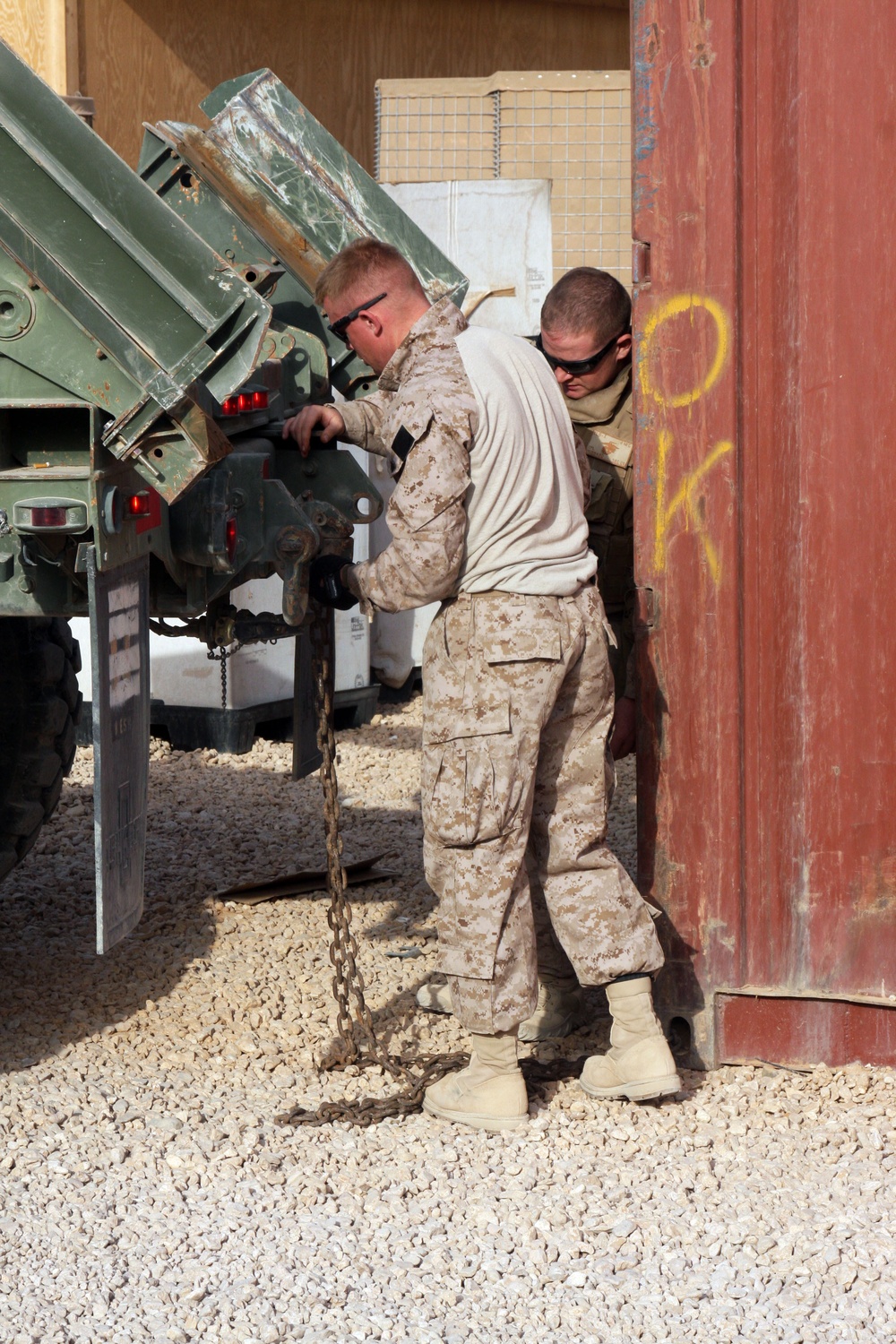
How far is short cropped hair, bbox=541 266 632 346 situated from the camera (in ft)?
13.1

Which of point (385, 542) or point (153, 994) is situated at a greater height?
point (385, 542)

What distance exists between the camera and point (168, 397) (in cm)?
315

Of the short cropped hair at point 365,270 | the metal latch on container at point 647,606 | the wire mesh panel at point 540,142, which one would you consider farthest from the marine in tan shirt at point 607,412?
the wire mesh panel at point 540,142

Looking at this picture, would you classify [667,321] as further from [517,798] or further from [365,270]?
[517,798]

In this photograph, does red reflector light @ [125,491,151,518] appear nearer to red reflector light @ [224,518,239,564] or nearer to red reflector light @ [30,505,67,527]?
red reflector light @ [30,505,67,527]

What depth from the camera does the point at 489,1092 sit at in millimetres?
3463

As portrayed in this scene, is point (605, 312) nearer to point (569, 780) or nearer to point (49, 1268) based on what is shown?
point (569, 780)

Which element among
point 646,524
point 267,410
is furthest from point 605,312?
point 267,410

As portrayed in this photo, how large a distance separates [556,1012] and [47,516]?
178 cm

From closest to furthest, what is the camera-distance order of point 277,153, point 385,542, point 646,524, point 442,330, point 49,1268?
point 49,1268, point 442,330, point 646,524, point 277,153, point 385,542

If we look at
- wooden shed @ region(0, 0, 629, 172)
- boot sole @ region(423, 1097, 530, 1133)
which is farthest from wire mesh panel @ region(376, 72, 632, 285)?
boot sole @ region(423, 1097, 530, 1133)

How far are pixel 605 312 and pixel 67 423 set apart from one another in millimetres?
1390

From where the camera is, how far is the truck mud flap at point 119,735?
324cm

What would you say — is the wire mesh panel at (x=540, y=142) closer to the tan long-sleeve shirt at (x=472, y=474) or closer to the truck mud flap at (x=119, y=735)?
the tan long-sleeve shirt at (x=472, y=474)
